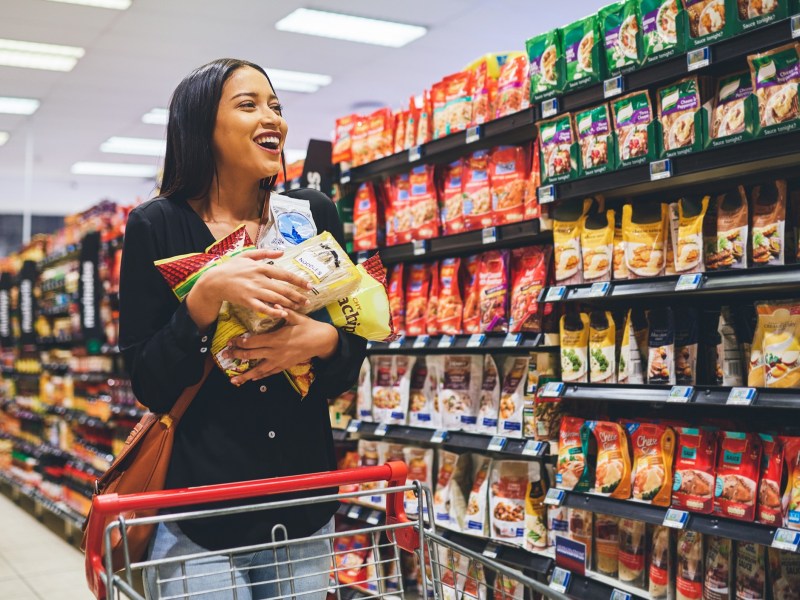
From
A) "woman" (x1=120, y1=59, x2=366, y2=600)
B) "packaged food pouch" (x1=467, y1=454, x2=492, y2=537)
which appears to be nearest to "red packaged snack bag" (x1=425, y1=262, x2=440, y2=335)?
"packaged food pouch" (x1=467, y1=454, x2=492, y2=537)

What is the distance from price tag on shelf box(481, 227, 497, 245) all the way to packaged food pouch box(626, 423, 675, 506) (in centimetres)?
99

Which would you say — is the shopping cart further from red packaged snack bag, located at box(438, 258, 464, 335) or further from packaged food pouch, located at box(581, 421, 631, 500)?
red packaged snack bag, located at box(438, 258, 464, 335)

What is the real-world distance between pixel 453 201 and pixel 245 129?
93.7 inches

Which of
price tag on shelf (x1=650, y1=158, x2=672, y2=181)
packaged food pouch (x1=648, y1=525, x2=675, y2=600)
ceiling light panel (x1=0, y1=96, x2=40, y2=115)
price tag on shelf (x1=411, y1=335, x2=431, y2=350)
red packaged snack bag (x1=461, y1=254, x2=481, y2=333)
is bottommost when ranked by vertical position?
packaged food pouch (x1=648, y1=525, x2=675, y2=600)

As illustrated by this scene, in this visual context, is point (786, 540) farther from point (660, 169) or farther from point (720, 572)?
point (660, 169)

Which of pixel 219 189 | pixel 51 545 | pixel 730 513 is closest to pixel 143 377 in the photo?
pixel 219 189

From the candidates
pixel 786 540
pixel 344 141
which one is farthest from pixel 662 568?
pixel 344 141

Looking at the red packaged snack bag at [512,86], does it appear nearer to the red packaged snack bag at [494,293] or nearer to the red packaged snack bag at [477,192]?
the red packaged snack bag at [477,192]

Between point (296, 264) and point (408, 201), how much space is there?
2.73 meters

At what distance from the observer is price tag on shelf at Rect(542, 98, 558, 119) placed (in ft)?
10.3

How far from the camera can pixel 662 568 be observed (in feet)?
9.36

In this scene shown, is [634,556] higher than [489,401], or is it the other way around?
[489,401]

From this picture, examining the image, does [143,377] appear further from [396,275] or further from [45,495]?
[45,495]

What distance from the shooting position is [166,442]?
142 centimetres
